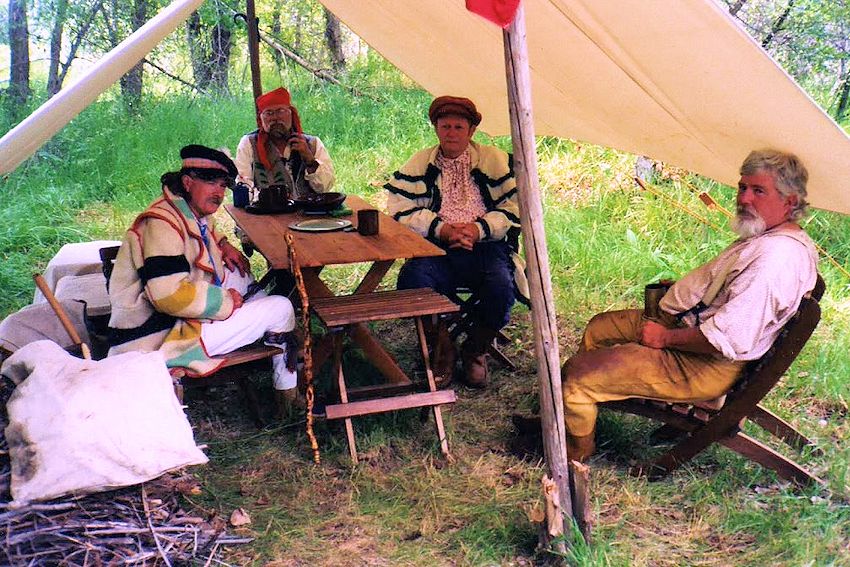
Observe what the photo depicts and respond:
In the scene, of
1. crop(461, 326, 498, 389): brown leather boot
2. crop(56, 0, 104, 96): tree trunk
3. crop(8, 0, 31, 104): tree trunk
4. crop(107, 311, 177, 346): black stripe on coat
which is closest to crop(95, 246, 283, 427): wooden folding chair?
crop(107, 311, 177, 346): black stripe on coat

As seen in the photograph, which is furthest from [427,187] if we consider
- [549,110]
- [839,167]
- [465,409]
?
[839,167]

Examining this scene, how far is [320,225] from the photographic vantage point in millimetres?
4031

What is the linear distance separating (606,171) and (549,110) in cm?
241

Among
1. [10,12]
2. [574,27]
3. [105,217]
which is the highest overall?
[10,12]

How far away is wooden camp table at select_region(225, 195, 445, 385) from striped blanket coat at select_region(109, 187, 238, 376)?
1.19ft

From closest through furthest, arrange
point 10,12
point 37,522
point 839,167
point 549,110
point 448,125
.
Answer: point 37,522 → point 839,167 → point 448,125 → point 549,110 → point 10,12

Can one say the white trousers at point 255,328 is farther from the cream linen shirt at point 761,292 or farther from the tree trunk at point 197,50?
the tree trunk at point 197,50

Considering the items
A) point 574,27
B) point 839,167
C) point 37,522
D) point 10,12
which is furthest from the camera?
point 10,12

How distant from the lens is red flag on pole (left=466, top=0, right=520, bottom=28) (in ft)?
7.93

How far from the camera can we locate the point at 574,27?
314 cm

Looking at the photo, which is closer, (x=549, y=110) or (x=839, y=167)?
(x=839, y=167)

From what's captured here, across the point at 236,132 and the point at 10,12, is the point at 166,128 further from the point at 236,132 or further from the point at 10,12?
the point at 10,12

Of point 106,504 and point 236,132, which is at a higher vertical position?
point 236,132

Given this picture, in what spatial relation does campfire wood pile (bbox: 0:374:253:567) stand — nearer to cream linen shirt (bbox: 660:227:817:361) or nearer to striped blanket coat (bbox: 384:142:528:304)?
cream linen shirt (bbox: 660:227:817:361)
